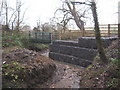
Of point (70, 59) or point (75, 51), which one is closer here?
point (75, 51)

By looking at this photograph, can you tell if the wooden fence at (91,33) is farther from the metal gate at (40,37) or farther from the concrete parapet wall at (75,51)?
the concrete parapet wall at (75,51)

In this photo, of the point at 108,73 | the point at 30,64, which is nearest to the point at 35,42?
the point at 30,64

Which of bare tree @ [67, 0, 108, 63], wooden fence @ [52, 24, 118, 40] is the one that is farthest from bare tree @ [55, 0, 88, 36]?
bare tree @ [67, 0, 108, 63]

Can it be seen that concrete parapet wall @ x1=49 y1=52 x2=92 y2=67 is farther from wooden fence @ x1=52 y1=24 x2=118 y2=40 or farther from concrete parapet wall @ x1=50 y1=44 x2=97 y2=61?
wooden fence @ x1=52 y1=24 x2=118 y2=40

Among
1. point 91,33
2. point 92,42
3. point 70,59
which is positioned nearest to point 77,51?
point 70,59

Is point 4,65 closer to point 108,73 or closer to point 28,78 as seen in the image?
point 28,78

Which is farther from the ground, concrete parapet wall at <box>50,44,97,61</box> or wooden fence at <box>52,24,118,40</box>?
wooden fence at <box>52,24,118,40</box>

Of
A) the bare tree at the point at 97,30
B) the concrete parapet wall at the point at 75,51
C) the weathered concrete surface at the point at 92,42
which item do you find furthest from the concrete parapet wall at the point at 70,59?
the bare tree at the point at 97,30

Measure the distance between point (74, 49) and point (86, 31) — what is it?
463 centimetres

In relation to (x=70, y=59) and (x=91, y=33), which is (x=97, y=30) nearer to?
(x=70, y=59)

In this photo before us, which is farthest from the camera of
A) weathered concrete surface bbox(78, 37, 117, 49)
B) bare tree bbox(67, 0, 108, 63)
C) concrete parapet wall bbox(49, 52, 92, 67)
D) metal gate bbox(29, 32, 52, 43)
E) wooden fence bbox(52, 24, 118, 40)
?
metal gate bbox(29, 32, 52, 43)

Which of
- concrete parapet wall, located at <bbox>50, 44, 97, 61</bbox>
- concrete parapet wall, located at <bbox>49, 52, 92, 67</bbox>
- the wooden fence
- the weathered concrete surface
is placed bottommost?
concrete parapet wall, located at <bbox>49, 52, 92, 67</bbox>

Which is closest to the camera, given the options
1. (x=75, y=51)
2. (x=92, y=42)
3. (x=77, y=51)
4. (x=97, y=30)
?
(x=97, y=30)

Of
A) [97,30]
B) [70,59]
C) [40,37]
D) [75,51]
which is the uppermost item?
[97,30]
